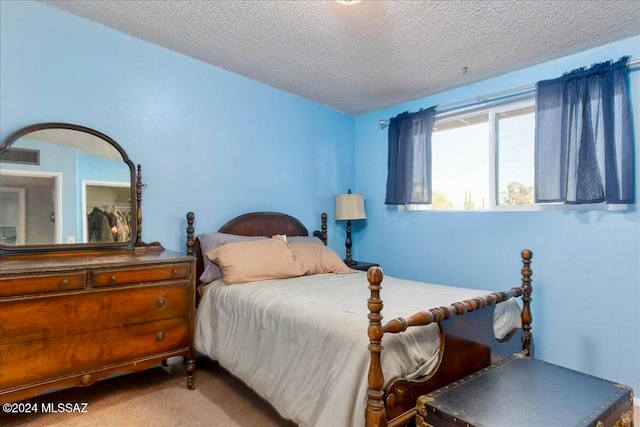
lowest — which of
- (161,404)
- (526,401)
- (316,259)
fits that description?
(161,404)

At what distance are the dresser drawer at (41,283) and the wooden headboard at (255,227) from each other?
33.2 inches

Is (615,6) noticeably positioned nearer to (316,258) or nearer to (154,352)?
(316,258)

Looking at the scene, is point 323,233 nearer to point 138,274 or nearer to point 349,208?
point 349,208

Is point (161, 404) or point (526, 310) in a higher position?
point (526, 310)

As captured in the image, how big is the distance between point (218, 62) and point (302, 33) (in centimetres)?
86

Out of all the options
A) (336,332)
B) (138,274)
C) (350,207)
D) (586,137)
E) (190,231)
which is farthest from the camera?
(350,207)

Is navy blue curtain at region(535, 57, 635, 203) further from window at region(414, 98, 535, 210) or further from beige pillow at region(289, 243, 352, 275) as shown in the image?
beige pillow at region(289, 243, 352, 275)

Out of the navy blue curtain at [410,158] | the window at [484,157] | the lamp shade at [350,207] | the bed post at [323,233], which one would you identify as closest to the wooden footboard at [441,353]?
the window at [484,157]

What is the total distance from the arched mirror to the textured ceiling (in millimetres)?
828

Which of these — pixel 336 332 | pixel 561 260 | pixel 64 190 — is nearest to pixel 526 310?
pixel 561 260

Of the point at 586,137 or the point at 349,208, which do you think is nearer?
the point at 586,137

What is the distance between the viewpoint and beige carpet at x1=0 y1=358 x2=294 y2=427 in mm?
1910

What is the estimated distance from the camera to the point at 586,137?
7.77ft

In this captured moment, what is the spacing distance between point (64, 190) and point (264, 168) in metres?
1.52
